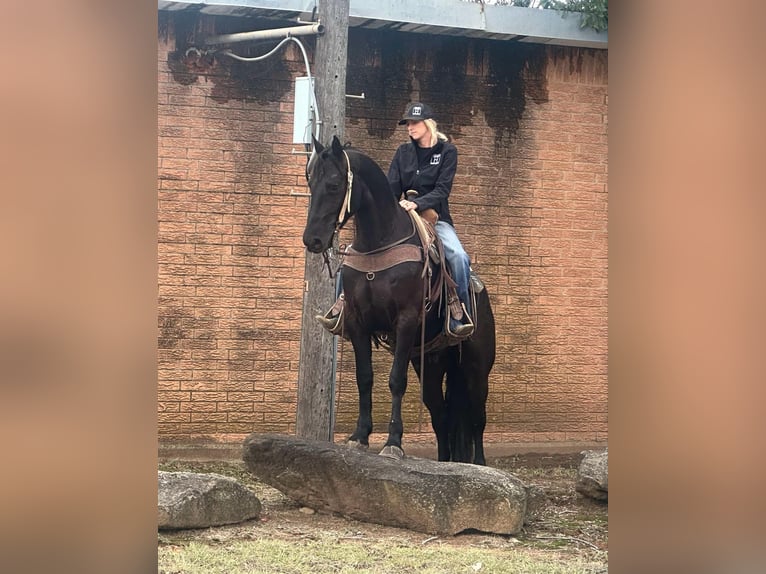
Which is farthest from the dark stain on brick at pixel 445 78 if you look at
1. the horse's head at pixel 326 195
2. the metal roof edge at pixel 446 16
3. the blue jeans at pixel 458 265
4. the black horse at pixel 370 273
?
the horse's head at pixel 326 195

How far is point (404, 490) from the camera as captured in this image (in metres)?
4.68

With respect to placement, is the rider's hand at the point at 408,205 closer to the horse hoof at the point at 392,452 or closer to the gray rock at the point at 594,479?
the horse hoof at the point at 392,452

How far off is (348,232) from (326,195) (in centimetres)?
298

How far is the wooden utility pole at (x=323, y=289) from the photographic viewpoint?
6320mm

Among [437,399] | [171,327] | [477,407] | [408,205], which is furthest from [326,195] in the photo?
[171,327]

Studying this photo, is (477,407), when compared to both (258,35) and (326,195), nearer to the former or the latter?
(326,195)

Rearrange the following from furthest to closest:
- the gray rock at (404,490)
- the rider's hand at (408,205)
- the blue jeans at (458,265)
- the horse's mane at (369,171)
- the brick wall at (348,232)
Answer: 1. the brick wall at (348,232)
2. the blue jeans at (458,265)
3. the rider's hand at (408,205)
4. the horse's mane at (369,171)
5. the gray rock at (404,490)

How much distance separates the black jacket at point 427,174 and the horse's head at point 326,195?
777 millimetres

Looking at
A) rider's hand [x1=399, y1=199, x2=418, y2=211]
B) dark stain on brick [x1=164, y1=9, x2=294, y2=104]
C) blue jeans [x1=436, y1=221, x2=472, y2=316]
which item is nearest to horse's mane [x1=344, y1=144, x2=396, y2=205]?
rider's hand [x1=399, y1=199, x2=418, y2=211]

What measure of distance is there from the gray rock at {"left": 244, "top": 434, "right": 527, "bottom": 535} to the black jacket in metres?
1.70

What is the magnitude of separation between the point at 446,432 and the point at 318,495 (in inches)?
→ 63.9

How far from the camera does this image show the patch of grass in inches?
154

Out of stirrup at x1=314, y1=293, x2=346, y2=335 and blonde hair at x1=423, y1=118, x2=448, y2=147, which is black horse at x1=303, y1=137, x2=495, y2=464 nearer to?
stirrup at x1=314, y1=293, x2=346, y2=335
